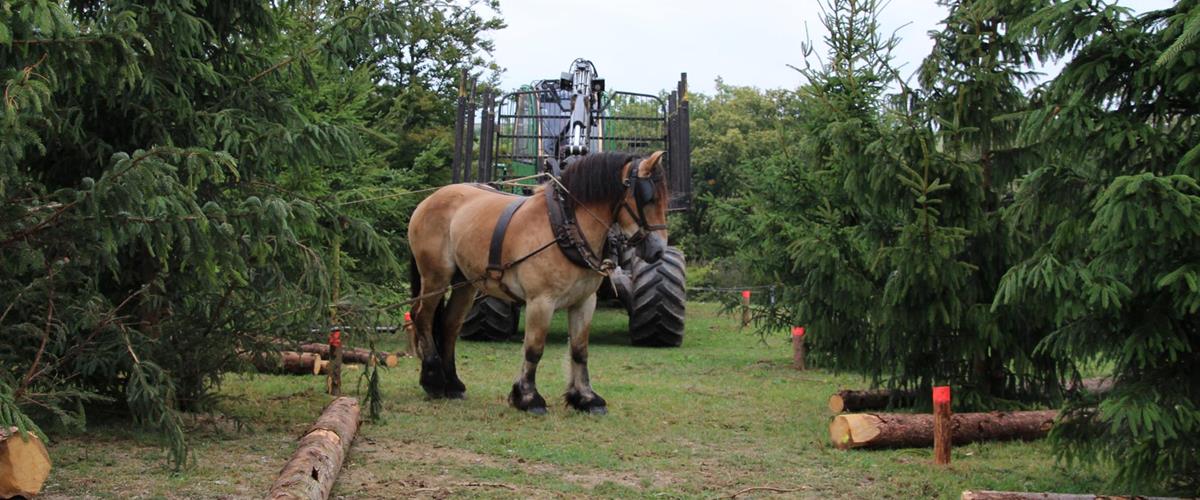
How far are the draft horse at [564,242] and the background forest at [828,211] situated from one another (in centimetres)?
113

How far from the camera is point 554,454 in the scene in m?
7.06

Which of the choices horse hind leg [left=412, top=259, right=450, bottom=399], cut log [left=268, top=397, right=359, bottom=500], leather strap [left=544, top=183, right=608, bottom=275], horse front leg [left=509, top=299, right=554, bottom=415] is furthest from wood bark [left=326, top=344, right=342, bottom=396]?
leather strap [left=544, top=183, right=608, bottom=275]

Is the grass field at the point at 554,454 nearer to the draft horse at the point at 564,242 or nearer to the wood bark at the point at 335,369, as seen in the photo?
the wood bark at the point at 335,369

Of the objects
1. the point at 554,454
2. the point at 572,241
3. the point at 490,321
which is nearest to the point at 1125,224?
the point at 554,454

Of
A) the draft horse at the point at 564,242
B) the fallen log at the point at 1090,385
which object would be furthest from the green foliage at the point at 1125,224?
the draft horse at the point at 564,242

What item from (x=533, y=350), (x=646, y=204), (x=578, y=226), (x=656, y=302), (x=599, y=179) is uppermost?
(x=599, y=179)

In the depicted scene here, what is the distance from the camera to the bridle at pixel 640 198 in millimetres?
8352

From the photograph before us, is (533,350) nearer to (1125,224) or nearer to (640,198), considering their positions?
(640,198)

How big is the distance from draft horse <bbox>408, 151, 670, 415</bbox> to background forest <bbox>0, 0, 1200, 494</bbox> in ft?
3.71

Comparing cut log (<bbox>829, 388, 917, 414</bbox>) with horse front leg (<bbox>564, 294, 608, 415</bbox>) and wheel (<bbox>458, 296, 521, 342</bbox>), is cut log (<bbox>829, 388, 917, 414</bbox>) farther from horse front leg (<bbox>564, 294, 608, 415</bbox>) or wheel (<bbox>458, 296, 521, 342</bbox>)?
wheel (<bbox>458, 296, 521, 342</bbox>)

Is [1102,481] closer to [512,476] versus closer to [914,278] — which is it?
[914,278]

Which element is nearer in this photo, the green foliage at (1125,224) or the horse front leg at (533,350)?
the green foliage at (1125,224)

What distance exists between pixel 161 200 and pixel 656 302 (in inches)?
398

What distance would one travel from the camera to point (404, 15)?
7594 mm
